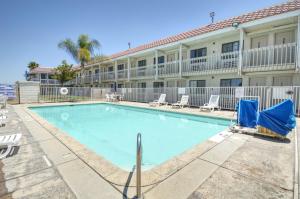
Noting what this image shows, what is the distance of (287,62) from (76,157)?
13.2m

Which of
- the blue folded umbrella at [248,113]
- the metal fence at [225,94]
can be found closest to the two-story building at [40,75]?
the metal fence at [225,94]

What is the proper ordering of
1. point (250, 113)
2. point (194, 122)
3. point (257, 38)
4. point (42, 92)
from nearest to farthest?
point (250, 113) < point (194, 122) < point (257, 38) < point (42, 92)

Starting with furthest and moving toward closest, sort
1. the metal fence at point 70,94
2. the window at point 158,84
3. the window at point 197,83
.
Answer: the window at point 158,84
the metal fence at point 70,94
the window at point 197,83

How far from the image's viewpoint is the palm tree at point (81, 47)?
82.6ft

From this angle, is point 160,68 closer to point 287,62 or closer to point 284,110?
point 287,62

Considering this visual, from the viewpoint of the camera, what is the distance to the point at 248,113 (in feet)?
20.7

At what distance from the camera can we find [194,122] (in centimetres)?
969

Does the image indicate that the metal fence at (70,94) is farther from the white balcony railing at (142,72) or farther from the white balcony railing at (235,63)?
the white balcony railing at (235,63)

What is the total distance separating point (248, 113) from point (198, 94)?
25.2ft

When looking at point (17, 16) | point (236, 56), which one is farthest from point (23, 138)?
point (236, 56)

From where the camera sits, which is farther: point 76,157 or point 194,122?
point 194,122

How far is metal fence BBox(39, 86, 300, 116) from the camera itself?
902 centimetres

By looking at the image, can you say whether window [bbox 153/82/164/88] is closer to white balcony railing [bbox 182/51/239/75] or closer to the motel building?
the motel building

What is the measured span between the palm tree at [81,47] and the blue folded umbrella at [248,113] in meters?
24.4
